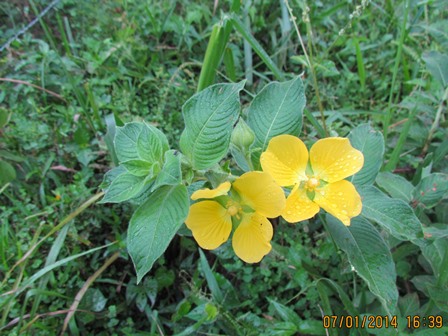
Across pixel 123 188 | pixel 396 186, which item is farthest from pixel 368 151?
pixel 123 188

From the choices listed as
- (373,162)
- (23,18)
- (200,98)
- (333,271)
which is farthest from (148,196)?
(23,18)

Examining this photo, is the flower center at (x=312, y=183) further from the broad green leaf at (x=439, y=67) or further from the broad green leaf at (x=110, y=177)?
the broad green leaf at (x=439, y=67)

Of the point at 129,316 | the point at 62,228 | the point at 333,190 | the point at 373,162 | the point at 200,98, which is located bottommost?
the point at 129,316

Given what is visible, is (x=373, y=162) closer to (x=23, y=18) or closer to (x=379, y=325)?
(x=379, y=325)

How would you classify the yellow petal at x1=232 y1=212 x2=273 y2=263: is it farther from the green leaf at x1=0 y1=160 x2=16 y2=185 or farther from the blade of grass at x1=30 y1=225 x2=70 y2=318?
the green leaf at x1=0 y1=160 x2=16 y2=185

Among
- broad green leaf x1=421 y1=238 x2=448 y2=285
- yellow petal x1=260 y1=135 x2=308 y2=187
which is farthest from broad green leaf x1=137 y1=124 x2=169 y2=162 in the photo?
broad green leaf x1=421 y1=238 x2=448 y2=285

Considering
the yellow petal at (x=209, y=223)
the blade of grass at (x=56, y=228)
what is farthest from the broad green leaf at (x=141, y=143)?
the blade of grass at (x=56, y=228)
